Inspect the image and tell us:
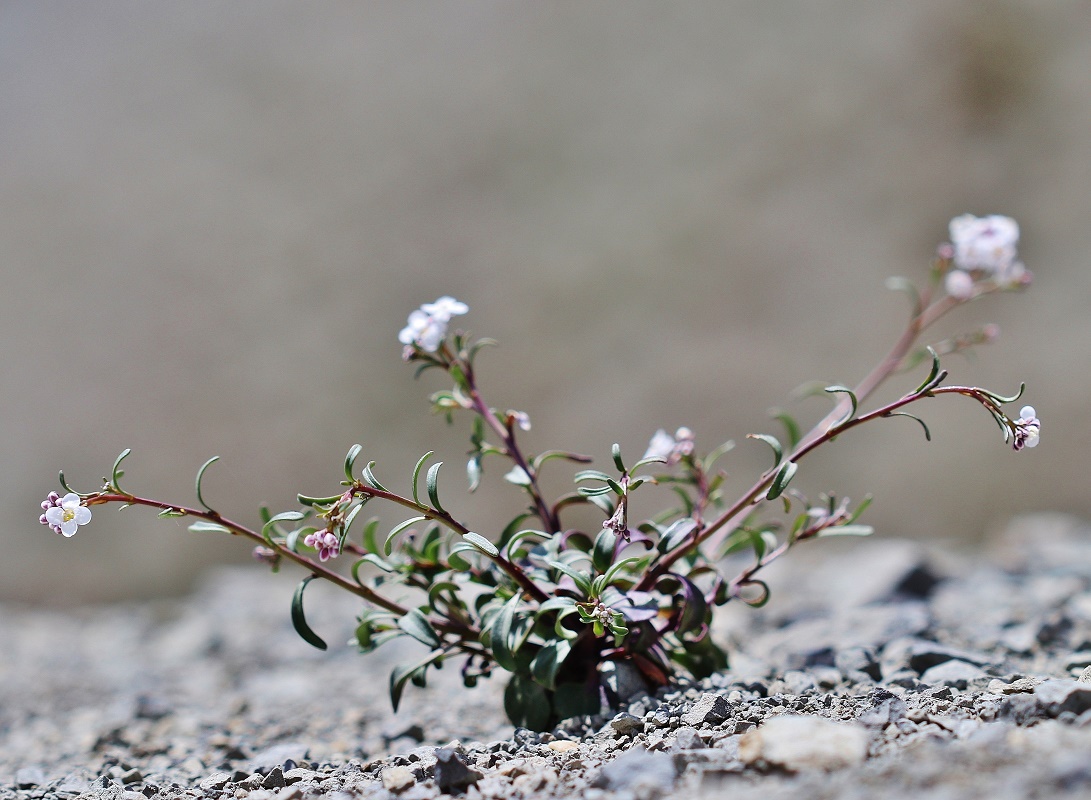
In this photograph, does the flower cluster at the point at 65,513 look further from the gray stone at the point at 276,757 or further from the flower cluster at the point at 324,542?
the gray stone at the point at 276,757

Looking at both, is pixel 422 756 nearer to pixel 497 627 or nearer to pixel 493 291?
pixel 497 627

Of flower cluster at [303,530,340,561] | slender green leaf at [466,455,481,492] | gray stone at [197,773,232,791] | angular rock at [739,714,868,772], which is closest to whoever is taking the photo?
angular rock at [739,714,868,772]

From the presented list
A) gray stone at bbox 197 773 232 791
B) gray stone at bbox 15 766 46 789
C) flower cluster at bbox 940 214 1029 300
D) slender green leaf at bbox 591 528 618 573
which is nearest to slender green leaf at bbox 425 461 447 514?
slender green leaf at bbox 591 528 618 573

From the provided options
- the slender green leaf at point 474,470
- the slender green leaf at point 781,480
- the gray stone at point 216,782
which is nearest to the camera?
the slender green leaf at point 781,480

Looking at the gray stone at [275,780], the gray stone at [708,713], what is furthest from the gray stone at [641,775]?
the gray stone at [275,780]

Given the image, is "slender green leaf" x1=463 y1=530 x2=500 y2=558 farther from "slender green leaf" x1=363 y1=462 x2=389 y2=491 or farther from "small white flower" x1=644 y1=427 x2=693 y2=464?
"small white flower" x1=644 y1=427 x2=693 y2=464

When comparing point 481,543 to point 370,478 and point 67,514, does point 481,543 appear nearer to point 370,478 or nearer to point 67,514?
point 370,478

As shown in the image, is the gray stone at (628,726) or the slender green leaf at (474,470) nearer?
the gray stone at (628,726)

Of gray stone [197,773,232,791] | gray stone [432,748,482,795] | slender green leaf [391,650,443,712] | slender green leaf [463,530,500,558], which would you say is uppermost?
slender green leaf [463,530,500,558]
